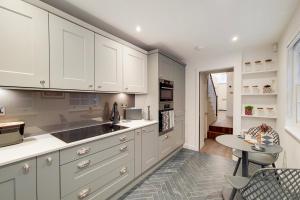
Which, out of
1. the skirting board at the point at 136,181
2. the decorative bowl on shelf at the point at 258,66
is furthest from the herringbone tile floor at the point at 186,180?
the decorative bowl on shelf at the point at 258,66

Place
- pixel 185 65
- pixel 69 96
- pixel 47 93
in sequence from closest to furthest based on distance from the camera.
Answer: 1. pixel 47 93
2. pixel 69 96
3. pixel 185 65

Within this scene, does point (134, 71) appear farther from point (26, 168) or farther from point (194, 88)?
point (26, 168)

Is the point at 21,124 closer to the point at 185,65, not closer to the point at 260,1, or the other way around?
the point at 260,1

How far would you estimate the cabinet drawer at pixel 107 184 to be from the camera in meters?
1.51

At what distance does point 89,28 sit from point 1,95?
1.18 meters

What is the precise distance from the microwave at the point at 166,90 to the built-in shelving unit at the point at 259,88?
142 centimetres

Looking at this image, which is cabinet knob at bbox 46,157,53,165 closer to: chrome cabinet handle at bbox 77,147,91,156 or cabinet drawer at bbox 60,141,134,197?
cabinet drawer at bbox 60,141,134,197

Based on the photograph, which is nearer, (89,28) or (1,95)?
(1,95)

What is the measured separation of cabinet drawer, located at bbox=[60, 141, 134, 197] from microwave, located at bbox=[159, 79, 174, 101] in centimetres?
113

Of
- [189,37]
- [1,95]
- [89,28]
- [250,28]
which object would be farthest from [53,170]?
[250,28]

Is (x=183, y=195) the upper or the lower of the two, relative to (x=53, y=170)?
lower

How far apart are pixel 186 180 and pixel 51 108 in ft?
7.30

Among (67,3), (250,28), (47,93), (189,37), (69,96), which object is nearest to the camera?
(67,3)

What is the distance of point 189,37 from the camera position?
7.86ft
